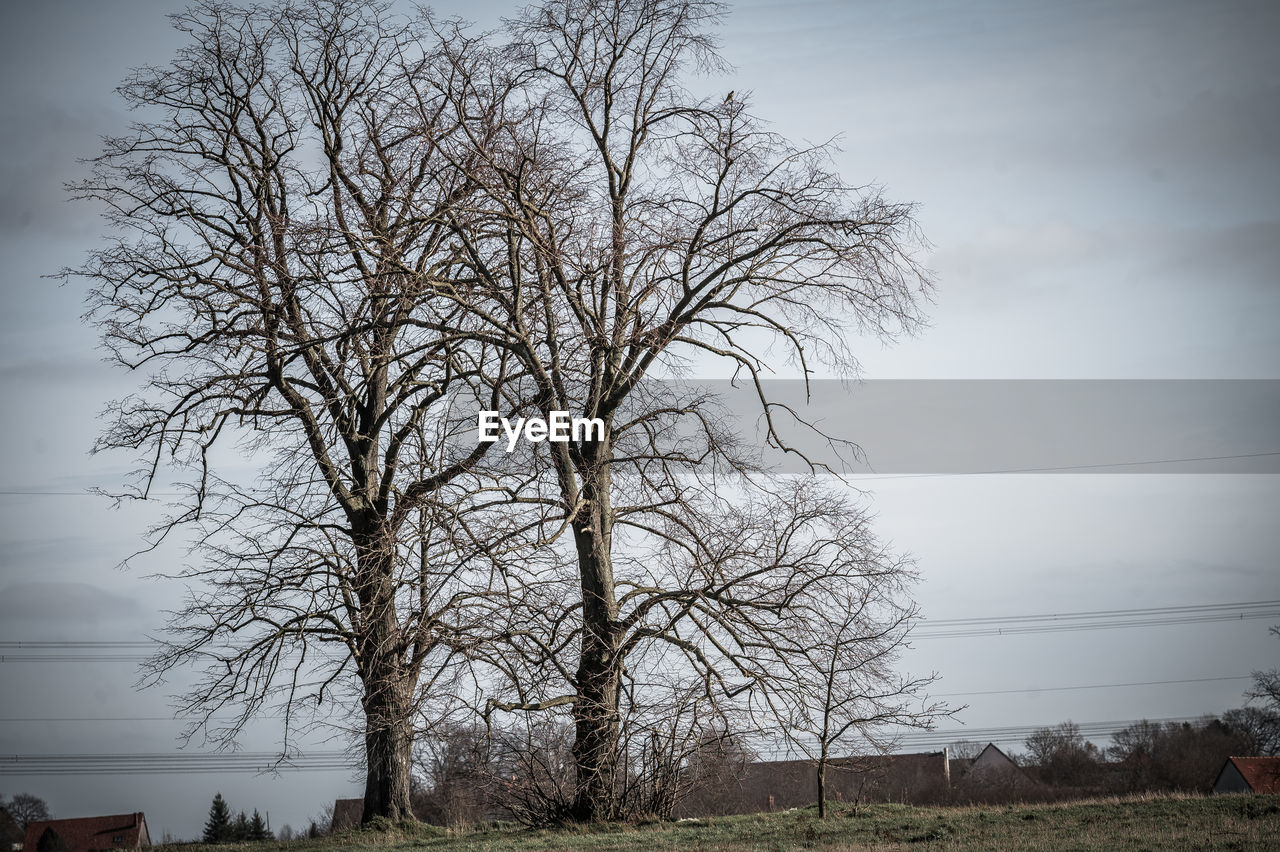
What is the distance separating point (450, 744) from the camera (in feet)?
44.1

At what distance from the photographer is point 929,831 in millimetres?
11109

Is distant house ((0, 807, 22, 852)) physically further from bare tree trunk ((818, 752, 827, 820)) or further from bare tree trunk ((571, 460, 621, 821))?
bare tree trunk ((818, 752, 827, 820))

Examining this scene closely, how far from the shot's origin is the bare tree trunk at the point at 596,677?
→ 13.8 meters

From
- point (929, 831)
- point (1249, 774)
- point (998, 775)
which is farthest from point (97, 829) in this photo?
point (929, 831)

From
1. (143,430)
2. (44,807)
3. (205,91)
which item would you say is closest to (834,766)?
(143,430)

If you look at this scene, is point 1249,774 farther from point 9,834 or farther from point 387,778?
point 9,834

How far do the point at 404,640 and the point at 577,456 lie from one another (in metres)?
3.48

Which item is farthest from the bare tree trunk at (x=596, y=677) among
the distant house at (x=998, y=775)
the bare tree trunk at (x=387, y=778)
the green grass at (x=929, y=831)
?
the distant house at (x=998, y=775)

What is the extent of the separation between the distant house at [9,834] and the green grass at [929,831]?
2765 cm

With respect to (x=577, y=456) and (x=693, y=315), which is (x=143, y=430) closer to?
(x=577, y=456)

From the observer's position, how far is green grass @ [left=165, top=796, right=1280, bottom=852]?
9852 millimetres

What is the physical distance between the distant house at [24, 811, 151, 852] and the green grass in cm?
3920

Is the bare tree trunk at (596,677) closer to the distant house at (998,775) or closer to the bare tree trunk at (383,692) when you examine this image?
the bare tree trunk at (383,692)

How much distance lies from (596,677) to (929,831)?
4.66 metres
